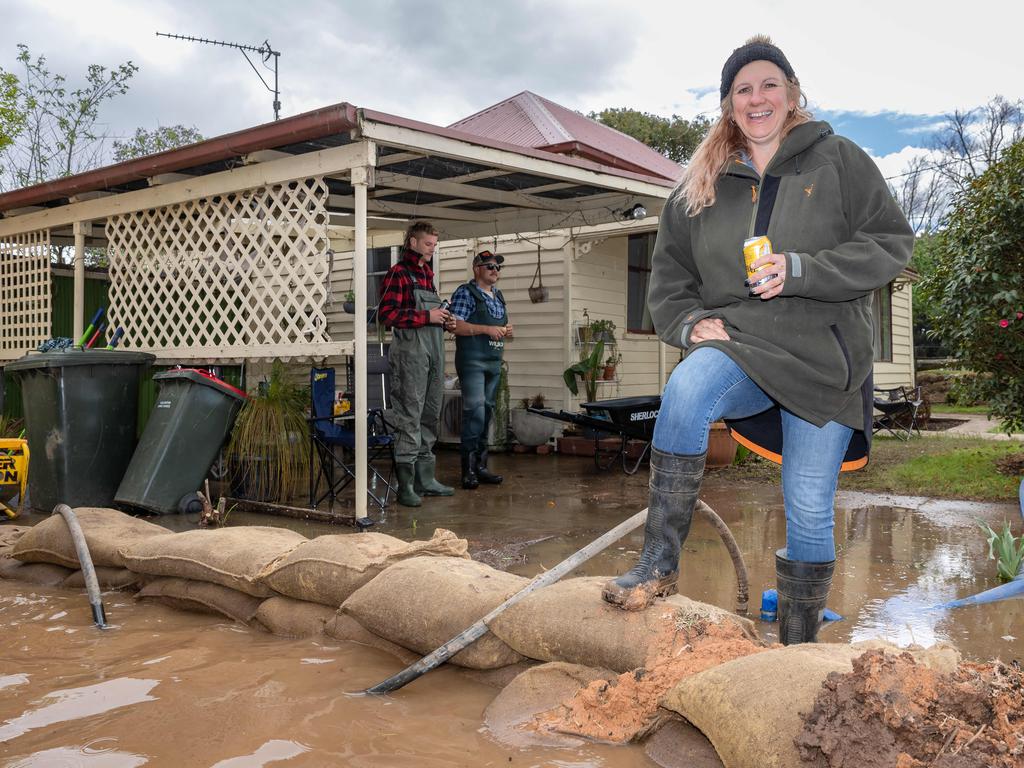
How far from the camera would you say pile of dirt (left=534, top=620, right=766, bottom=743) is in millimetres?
2279

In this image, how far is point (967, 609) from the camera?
364cm

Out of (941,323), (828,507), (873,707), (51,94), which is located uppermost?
(51,94)

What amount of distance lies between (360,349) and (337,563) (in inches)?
95.3

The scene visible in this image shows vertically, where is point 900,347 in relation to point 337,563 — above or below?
above

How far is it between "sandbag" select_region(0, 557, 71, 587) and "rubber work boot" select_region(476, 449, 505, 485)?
3628 mm

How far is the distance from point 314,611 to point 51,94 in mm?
21618

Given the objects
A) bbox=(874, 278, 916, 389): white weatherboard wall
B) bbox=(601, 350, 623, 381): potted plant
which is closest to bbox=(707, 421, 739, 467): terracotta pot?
bbox=(601, 350, 623, 381): potted plant

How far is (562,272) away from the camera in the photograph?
9.91 m

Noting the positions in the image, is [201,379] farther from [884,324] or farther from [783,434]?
[884,324]

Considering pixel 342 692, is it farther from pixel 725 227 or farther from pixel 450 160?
pixel 450 160

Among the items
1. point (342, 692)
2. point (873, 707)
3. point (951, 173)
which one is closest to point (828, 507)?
point (873, 707)

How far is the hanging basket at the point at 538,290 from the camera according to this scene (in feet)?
32.9

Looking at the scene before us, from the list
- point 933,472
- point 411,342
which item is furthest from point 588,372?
point 411,342

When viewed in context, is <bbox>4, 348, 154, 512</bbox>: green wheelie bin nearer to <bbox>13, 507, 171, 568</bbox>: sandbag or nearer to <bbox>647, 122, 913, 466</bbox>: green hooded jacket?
<bbox>13, 507, 171, 568</bbox>: sandbag
